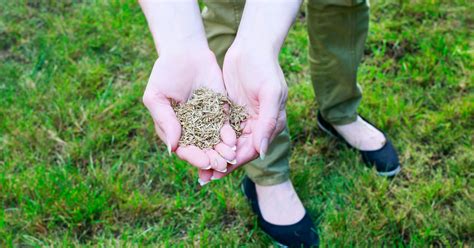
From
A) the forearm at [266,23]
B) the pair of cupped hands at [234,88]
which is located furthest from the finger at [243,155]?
Result: the forearm at [266,23]

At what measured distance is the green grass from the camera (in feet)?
6.29

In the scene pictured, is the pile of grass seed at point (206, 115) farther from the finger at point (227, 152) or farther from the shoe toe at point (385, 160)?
the shoe toe at point (385, 160)

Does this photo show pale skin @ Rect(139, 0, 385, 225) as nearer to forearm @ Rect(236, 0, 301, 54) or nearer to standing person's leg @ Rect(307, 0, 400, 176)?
forearm @ Rect(236, 0, 301, 54)

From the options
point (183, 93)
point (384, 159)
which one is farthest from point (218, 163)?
point (384, 159)

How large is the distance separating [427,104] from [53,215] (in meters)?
1.60

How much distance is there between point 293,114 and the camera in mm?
2330

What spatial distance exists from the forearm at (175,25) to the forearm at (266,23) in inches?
4.9

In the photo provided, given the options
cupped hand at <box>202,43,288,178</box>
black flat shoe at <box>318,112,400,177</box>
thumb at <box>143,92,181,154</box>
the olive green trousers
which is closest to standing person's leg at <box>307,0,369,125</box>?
the olive green trousers

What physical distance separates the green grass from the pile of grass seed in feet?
1.65

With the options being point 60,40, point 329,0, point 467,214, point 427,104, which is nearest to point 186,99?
point 329,0

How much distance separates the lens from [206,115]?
1549 millimetres

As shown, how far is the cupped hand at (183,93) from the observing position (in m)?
1.35

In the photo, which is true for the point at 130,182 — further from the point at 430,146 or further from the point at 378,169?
the point at 430,146

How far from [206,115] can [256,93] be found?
22 centimetres
